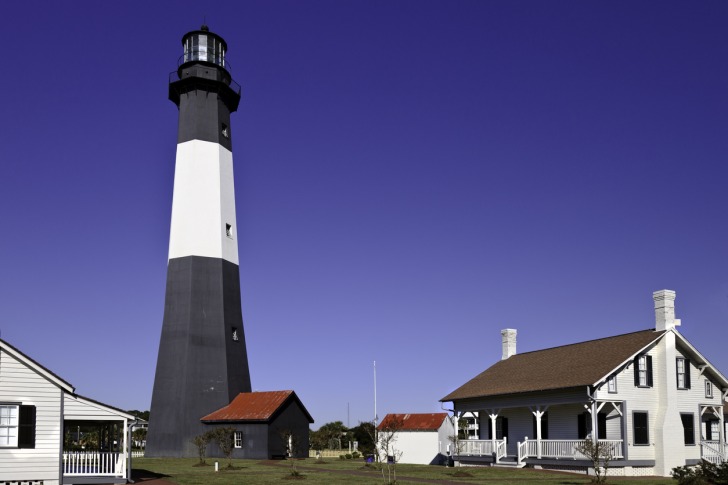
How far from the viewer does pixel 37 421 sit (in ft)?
90.0

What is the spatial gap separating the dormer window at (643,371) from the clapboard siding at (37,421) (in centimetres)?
2457

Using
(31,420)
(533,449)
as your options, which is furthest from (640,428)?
(31,420)

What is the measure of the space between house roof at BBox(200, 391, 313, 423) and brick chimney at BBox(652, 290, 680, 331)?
78.8ft

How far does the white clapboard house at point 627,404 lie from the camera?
120ft

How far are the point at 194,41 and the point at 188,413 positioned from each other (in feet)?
84.0

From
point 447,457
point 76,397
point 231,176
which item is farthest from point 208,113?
point 76,397

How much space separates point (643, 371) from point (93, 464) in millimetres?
23967

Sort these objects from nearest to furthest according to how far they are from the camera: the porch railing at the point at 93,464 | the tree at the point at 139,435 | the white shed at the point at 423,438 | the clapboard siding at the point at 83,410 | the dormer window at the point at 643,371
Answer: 1. the clapboard siding at the point at 83,410
2. the porch railing at the point at 93,464
3. the dormer window at the point at 643,371
4. the white shed at the point at 423,438
5. the tree at the point at 139,435

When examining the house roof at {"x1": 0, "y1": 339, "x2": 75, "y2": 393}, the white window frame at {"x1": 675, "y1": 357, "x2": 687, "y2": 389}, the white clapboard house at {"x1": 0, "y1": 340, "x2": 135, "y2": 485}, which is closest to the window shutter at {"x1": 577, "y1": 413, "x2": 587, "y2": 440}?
the white window frame at {"x1": 675, "y1": 357, "x2": 687, "y2": 389}

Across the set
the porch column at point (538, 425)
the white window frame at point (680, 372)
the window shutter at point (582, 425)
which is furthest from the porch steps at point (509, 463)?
the white window frame at point (680, 372)

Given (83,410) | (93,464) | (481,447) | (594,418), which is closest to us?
(83,410)

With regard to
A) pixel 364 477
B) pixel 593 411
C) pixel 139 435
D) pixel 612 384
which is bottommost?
pixel 139 435

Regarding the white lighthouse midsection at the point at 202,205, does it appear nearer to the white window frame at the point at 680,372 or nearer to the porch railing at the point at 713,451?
the white window frame at the point at 680,372

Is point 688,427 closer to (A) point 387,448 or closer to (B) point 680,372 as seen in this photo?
(B) point 680,372
